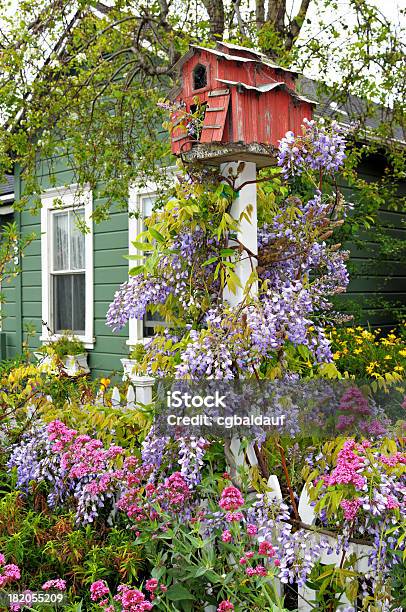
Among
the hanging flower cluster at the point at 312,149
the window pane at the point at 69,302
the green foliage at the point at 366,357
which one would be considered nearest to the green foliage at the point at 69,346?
the window pane at the point at 69,302

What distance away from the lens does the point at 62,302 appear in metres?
9.09

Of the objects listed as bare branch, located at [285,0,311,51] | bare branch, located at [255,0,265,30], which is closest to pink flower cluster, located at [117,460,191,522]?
bare branch, located at [285,0,311,51]

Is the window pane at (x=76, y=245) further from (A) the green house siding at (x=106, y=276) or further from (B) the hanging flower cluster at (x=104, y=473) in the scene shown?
(B) the hanging flower cluster at (x=104, y=473)

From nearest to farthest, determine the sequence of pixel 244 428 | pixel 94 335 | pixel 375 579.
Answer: pixel 375 579, pixel 244 428, pixel 94 335

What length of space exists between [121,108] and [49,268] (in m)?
3.38

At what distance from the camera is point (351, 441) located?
81.5 inches

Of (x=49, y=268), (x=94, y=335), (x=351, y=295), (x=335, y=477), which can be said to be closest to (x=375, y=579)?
(x=335, y=477)

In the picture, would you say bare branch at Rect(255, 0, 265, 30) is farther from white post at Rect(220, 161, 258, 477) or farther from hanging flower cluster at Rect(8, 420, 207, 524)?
hanging flower cluster at Rect(8, 420, 207, 524)

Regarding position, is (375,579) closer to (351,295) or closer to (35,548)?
(35,548)

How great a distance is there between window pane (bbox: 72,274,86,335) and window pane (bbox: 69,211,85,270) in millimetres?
141

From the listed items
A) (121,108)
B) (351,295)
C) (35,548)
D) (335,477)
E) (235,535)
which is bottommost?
(35,548)

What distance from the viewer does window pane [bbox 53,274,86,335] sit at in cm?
880

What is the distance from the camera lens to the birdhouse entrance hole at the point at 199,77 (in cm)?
272

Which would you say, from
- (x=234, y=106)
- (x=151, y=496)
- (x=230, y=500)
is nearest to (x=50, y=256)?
(x=234, y=106)
